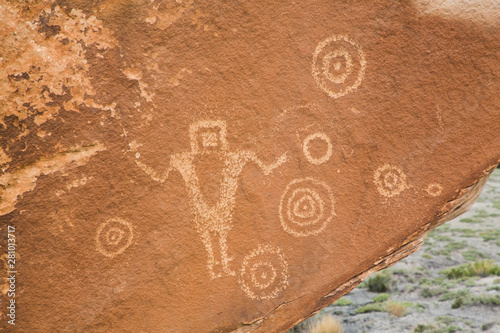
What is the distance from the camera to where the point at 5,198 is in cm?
162

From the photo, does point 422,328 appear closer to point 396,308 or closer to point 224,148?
point 396,308

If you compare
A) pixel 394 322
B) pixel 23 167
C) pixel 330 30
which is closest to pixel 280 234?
pixel 330 30

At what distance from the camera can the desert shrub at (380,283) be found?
15.2ft

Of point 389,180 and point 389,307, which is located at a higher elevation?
point 389,180

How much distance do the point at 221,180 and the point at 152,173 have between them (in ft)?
0.96

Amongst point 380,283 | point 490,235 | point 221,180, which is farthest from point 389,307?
point 490,235

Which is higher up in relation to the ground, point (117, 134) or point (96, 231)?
point (117, 134)

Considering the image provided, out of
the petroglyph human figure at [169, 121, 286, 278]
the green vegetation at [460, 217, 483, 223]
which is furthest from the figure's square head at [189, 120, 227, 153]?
the green vegetation at [460, 217, 483, 223]

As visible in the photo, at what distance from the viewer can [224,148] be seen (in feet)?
5.83

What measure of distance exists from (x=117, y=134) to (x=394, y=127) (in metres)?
1.17

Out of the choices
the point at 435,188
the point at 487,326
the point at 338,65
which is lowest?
the point at 487,326

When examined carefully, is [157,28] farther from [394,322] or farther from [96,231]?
[394,322]

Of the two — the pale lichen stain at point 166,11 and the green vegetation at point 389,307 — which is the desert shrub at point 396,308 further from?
the pale lichen stain at point 166,11

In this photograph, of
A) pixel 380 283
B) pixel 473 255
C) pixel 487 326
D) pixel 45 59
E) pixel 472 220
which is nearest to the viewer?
pixel 45 59
